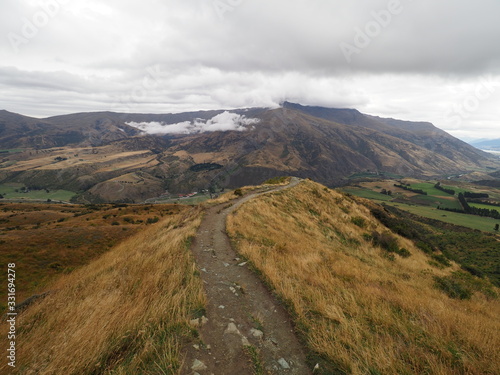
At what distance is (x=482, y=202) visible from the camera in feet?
A: 579

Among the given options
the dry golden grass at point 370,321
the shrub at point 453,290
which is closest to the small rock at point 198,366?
the dry golden grass at point 370,321

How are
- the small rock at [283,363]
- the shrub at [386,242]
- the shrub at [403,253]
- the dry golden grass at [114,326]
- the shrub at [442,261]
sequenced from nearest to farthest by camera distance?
the dry golden grass at [114,326]
the small rock at [283,363]
the shrub at [403,253]
the shrub at [386,242]
the shrub at [442,261]

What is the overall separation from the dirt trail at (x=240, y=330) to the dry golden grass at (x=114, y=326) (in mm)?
525

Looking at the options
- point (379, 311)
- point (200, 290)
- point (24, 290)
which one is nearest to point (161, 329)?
point (200, 290)

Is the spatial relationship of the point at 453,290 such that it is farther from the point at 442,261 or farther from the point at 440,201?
the point at 440,201

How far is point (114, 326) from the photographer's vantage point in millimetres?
4789

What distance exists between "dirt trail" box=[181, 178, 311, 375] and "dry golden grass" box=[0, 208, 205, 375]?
0.52 m

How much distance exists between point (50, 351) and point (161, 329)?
6.34 feet

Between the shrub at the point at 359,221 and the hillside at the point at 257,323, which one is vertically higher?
the hillside at the point at 257,323

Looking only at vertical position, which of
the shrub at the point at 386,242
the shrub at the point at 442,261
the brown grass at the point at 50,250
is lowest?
the shrub at the point at 442,261

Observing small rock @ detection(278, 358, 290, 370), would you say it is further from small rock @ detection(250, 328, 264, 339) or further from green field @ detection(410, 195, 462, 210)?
green field @ detection(410, 195, 462, 210)

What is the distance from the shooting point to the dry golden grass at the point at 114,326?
3947mm

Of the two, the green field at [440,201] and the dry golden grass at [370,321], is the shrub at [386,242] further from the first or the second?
the green field at [440,201]

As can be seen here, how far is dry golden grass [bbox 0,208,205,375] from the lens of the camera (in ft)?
13.0
